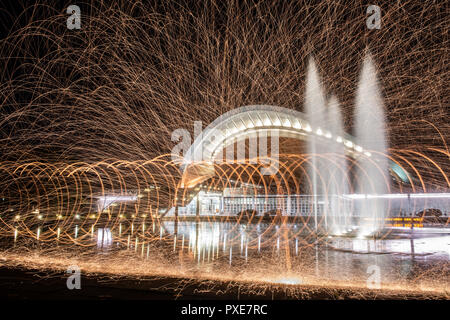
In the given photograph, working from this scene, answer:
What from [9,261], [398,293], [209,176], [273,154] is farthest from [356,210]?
[9,261]

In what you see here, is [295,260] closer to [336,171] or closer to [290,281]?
[290,281]

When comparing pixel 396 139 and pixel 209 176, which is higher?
pixel 396 139

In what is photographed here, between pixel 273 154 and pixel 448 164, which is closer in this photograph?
pixel 448 164

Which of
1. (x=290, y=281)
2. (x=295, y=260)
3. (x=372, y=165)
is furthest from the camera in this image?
(x=372, y=165)

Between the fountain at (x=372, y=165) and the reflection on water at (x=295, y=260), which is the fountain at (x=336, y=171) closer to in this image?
the fountain at (x=372, y=165)

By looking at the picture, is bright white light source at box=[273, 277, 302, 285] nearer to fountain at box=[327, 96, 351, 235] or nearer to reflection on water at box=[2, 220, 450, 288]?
reflection on water at box=[2, 220, 450, 288]

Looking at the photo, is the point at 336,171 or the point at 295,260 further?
the point at 336,171

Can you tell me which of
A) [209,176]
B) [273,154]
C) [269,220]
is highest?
[273,154]

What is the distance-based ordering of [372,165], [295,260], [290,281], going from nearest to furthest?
[290,281], [295,260], [372,165]

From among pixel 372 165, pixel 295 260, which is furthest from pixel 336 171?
pixel 295 260

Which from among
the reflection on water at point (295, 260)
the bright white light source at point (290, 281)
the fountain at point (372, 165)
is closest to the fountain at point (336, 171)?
the fountain at point (372, 165)

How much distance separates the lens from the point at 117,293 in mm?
5402

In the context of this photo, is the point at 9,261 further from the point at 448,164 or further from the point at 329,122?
the point at 448,164

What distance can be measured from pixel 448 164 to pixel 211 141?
1901 centimetres
